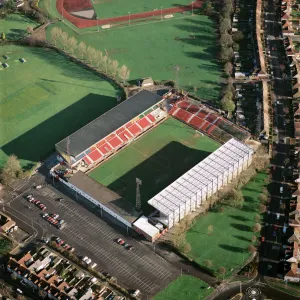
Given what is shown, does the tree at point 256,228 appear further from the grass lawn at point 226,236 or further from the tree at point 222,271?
the tree at point 222,271

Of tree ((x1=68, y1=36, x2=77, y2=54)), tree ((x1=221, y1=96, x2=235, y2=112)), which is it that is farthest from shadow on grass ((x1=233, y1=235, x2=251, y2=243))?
tree ((x1=68, y1=36, x2=77, y2=54))

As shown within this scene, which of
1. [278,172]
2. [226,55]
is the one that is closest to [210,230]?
[278,172]

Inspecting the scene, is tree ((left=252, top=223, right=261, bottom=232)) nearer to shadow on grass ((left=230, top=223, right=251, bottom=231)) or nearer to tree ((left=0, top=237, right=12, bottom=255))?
shadow on grass ((left=230, top=223, right=251, bottom=231))

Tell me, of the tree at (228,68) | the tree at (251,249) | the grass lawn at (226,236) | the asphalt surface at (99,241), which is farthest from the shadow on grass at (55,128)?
the tree at (251,249)

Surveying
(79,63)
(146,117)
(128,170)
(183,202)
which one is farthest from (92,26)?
(183,202)

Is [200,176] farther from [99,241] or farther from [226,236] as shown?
[99,241]

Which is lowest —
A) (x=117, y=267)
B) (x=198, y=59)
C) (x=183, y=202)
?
Answer: (x=117, y=267)

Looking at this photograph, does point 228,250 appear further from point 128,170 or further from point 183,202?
point 128,170
